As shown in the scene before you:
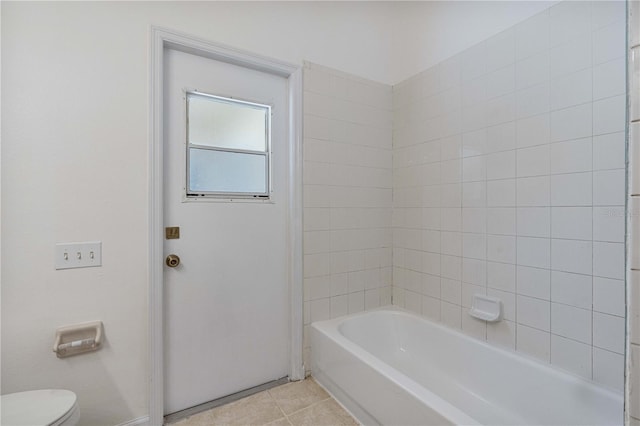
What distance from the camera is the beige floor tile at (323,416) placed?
5.11 feet

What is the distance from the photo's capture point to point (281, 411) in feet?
5.39

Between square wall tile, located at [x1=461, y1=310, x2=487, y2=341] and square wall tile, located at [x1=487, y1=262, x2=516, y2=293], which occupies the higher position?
square wall tile, located at [x1=487, y1=262, x2=516, y2=293]

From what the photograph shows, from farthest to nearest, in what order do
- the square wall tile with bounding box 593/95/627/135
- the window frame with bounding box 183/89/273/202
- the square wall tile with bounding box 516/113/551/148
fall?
the window frame with bounding box 183/89/273/202 < the square wall tile with bounding box 516/113/551/148 < the square wall tile with bounding box 593/95/627/135

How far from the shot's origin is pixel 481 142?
1.71 m

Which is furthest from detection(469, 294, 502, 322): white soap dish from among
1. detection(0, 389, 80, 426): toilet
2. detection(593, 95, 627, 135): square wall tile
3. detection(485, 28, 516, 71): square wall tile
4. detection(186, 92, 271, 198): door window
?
detection(0, 389, 80, 426): toilet

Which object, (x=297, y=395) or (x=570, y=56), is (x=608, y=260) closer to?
(x=570, y=56)

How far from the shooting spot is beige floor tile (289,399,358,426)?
5.11 feet

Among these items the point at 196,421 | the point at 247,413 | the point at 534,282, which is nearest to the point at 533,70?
the point at 534,282

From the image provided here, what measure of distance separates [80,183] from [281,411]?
156 cm

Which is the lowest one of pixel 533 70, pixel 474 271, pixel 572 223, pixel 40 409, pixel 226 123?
pixel 40 409

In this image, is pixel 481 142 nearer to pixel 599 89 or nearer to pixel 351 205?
pixel 599 89

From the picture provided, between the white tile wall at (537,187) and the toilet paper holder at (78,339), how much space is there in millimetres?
1911

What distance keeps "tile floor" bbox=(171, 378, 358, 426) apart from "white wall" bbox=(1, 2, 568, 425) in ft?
1.21

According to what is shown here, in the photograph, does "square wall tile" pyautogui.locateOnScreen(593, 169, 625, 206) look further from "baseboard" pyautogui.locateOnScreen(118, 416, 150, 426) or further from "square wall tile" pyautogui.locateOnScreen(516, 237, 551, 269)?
"baseboard" pyautogui.locateOnScreen(118, 416, 150, 426)
